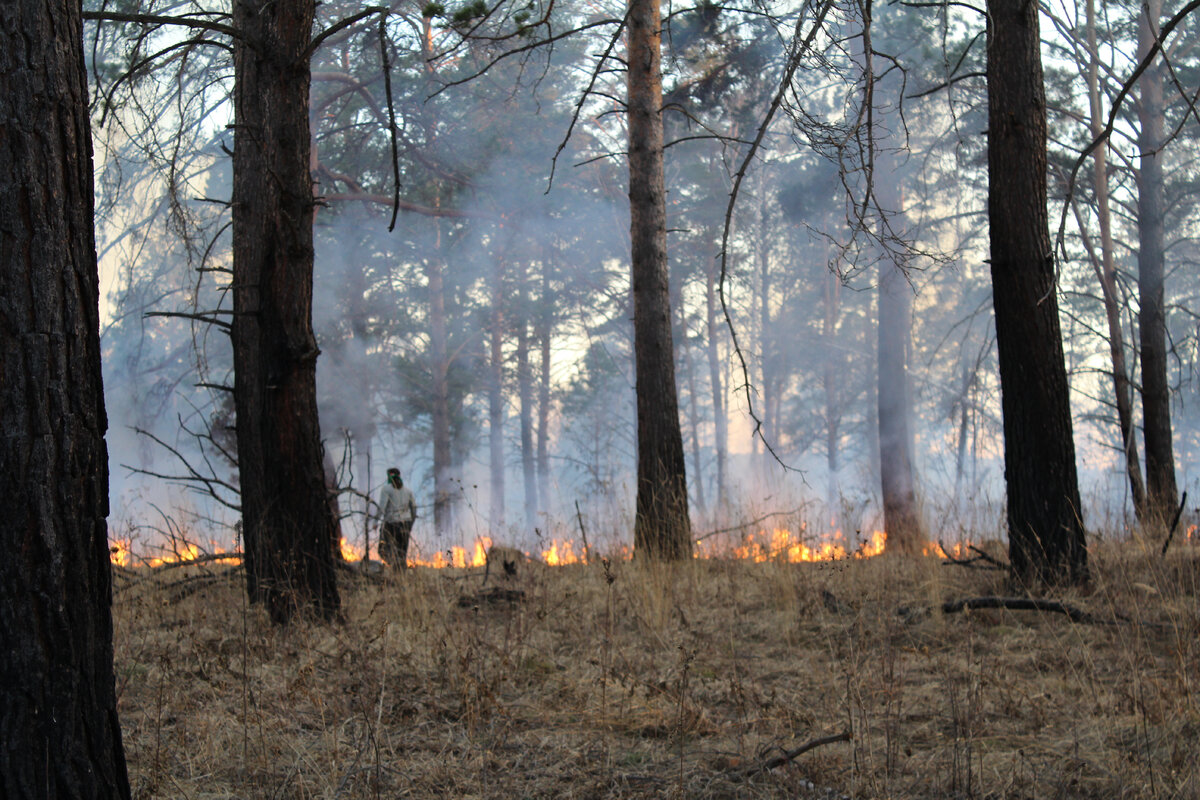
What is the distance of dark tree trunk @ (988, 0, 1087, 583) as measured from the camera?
4.91 m

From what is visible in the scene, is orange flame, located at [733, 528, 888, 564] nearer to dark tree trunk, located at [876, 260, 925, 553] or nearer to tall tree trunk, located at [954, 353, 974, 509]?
tall tree trunk, located at [954, 353, 974, 509]

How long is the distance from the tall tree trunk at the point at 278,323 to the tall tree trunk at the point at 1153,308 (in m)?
8.05

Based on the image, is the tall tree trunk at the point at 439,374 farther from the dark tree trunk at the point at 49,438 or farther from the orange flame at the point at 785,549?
the dark tree trunk at the point at 49,438

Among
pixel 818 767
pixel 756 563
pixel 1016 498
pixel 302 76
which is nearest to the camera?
pixel 818 767

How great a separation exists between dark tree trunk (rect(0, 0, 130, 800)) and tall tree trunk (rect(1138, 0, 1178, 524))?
9218 mm

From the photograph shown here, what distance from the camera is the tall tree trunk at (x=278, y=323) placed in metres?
4.38

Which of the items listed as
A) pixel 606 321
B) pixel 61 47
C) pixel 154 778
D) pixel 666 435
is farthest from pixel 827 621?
pixel 606 321

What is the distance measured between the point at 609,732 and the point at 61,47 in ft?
7.99

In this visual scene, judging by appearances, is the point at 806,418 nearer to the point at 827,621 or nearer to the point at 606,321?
the point at 606,321

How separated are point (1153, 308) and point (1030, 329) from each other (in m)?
5.69

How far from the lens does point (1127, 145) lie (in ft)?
36.8

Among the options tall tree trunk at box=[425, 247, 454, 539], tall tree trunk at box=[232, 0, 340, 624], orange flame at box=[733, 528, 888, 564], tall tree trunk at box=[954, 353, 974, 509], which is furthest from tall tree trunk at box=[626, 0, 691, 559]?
tall tree trunk at box=[425, 247, 454, 539]

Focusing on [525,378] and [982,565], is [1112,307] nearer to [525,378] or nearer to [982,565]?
[982,565]

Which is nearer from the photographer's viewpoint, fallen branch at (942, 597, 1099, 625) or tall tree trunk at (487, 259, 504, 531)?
fallen branch at (942, 597, 1099, 625)
